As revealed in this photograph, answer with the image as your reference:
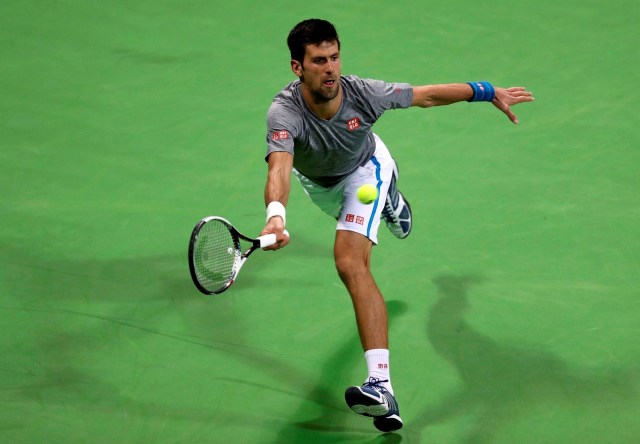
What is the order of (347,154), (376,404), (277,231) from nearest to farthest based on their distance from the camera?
1. (277,231)
2. (376,404)
3. (347,154)

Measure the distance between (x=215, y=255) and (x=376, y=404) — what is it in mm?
1152

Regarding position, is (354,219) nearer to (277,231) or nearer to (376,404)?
(277,231)

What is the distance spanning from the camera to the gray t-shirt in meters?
5.94

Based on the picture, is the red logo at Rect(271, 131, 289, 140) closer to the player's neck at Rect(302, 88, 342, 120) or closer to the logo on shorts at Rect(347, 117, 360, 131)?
the player's neck at Rect(302, 88, 342, 120)

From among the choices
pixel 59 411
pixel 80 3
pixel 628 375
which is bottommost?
pixel 59 411

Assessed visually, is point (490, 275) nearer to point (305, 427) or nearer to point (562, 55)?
point (305, 427)

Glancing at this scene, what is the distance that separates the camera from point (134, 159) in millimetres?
8570

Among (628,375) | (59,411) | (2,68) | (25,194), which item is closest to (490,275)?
(628,375)

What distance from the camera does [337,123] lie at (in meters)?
6.01

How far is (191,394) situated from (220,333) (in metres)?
0.64

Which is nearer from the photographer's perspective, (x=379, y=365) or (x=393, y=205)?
(x=379, y=365)

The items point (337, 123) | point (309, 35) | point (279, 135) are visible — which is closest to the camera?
point (279, 135)

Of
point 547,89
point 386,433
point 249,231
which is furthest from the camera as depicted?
point 547,89

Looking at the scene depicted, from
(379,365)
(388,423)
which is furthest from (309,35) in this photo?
(388,423)
